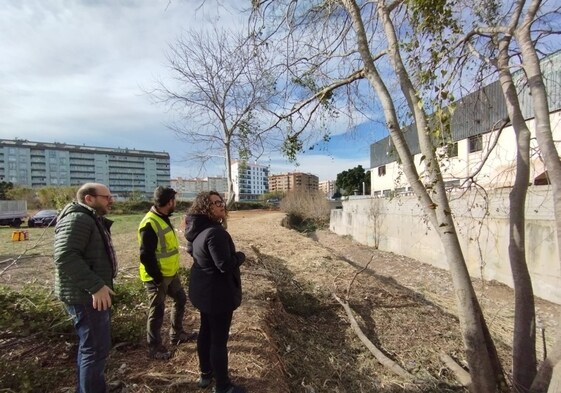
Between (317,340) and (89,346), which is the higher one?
(89,346)

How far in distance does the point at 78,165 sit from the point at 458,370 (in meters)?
115

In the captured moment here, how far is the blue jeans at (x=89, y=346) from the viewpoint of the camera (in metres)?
2.72

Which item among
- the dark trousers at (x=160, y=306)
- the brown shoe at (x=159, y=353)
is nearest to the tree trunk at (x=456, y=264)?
the dark trousers at (x=160, y=306)

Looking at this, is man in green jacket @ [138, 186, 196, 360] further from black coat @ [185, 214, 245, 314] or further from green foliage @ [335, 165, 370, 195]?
green foliage @ [335, 165, 370, 195]

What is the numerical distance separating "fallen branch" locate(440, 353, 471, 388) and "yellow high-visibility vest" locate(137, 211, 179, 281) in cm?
376

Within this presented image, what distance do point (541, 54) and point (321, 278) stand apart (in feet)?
Result: 19.7

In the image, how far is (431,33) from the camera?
12.0 feet

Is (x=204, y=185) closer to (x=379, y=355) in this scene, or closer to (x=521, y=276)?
(x=379, y=355)

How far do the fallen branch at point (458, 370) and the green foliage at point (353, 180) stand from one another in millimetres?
44500

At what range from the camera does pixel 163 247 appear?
3.91m

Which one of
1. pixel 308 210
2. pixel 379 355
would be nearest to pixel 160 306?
pixel 379 355

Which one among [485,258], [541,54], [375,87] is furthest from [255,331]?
[485,258]

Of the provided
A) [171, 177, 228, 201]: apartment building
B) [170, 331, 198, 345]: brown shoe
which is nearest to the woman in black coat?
[170, 331, 198, 345]: brown shoe

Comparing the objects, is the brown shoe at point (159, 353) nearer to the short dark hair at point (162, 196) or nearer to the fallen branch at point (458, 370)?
the short dark hair at point (162, 196)
